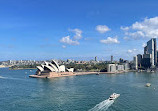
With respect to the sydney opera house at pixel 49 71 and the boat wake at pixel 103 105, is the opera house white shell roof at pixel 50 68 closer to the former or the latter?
the sydney opera house at pixel 49 71

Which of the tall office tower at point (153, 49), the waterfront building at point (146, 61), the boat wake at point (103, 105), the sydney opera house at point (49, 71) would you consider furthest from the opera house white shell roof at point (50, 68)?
the tall office tower at point (153, 49)

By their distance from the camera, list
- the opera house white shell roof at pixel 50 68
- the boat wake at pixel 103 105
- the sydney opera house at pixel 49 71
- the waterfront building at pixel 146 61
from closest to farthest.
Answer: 1. the boat wake at pixel 103 105
2. the sydney opera house at pixel 49 71
3. the opera house white shell roof at pixel 50 68
4. the waterfront building at pixel 146 61

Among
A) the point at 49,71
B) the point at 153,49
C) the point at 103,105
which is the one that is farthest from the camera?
the point at 153,49

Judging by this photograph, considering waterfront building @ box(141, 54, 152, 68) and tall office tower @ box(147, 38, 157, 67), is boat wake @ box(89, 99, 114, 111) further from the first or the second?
tall office tower @ box(147, 38, 157, 67)

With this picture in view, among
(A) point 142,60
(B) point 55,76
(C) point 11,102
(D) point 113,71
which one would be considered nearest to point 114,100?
(C) point 11,102

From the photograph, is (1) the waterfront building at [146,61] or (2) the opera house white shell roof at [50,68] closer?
(2) the opera house white shell roof at [50,68]

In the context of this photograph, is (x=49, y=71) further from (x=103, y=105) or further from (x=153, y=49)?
(x=153, y=49)

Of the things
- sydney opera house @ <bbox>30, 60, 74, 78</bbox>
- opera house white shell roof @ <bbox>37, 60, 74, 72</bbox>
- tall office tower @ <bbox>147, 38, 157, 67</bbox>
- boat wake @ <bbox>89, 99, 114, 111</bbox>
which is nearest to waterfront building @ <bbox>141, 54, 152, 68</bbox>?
tall office tower @ <bbox>147, 38, 157, 67</bbox>

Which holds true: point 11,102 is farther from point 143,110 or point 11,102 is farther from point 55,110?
point 143,110

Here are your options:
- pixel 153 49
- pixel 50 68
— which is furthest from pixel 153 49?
pixel 50 68

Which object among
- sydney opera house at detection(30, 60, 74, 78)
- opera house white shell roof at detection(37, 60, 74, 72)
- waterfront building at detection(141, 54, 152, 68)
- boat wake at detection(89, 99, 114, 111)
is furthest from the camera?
waterfront building at detection(141, 54, 152, 68)

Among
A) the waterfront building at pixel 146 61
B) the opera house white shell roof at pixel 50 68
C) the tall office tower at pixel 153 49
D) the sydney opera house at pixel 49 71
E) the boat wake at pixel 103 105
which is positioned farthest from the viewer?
the tall office tower at pixel 153 49
